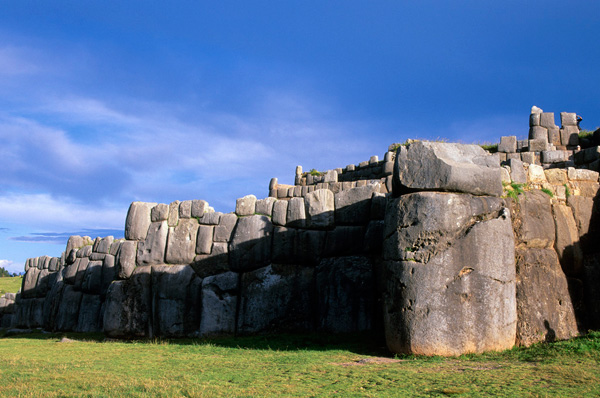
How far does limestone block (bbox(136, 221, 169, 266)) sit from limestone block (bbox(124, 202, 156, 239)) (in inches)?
9.9

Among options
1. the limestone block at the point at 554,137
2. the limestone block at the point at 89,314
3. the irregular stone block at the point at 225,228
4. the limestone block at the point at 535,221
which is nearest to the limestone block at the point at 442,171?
the limestone block at the point at 535,221

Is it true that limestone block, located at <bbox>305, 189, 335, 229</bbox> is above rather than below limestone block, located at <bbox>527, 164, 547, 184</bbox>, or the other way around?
below

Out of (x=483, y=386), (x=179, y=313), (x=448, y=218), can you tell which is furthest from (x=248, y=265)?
(x=483, y=386)

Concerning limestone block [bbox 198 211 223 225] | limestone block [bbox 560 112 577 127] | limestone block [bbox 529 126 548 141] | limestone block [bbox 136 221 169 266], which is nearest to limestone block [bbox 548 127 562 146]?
limestone block [bbox 529 126 548 141]

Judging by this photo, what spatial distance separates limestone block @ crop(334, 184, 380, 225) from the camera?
1091 cm

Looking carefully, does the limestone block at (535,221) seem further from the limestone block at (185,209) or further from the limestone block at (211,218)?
the limestone block at (185,209)

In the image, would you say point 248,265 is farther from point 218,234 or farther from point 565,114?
point 565,114

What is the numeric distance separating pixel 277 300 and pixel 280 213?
191 centimetres

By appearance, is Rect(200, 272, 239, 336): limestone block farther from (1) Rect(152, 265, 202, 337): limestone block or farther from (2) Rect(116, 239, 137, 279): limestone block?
(2) Rect(116, 239, 137, 279): limestone block

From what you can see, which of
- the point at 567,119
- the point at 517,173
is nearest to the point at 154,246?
the point at 517,173

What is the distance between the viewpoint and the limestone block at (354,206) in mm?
10914

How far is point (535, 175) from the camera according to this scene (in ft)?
33.4

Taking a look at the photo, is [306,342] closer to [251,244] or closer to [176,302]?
[251,244]

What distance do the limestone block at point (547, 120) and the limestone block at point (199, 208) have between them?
14623mm
